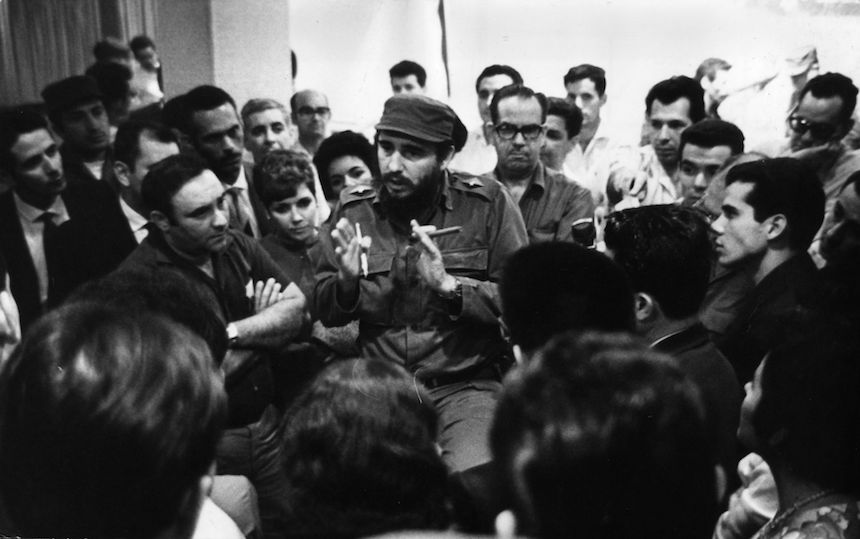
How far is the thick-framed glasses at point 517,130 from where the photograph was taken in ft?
7.37

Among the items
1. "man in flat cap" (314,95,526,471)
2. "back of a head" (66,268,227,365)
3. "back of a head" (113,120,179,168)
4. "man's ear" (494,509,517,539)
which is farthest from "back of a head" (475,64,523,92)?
"man's ear" (494,509,517,539)

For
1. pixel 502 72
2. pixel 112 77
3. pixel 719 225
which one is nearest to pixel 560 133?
pixel 502 72

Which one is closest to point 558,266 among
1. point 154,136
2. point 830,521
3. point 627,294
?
point 627,294

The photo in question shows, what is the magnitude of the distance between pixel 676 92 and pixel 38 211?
148 cm

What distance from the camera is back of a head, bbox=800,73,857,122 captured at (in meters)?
1.93

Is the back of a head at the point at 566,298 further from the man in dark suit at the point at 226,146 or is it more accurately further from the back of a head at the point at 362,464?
the man in dark suit at the point at 226,146

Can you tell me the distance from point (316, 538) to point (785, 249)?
1.22 m

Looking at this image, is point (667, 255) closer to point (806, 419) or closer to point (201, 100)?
point (806, 419)

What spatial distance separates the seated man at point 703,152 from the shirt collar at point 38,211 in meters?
1.46

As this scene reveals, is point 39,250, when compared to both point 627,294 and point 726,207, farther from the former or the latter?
point 726,207

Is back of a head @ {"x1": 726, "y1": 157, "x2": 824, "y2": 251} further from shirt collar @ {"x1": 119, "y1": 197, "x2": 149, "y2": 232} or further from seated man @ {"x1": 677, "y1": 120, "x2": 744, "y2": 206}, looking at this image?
shirt collar @ {"x1": 119, "y1": 197, "x2": 149, "y2": 232}

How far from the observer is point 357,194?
87.4 inches

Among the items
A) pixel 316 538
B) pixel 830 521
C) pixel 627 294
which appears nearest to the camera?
pixel 316 538

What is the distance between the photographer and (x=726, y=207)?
2.04 meters
